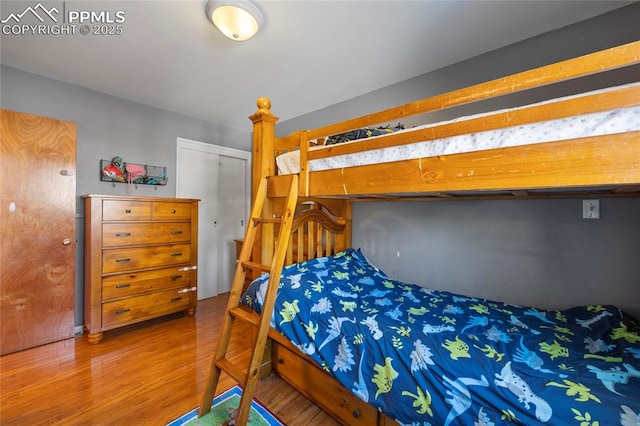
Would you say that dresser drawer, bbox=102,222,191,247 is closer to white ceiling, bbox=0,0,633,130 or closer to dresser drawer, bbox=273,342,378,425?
white ceiling, bbox=0,0,633,130

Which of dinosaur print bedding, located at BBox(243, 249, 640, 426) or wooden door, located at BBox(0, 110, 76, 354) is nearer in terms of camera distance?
dinosaur print bedding, located at BBox(243, 249, 640, 426)

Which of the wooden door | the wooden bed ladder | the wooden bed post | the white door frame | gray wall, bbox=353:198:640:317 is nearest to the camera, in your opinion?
the wooden bed ladder

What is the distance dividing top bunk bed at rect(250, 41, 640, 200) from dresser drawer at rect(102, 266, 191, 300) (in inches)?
83.2

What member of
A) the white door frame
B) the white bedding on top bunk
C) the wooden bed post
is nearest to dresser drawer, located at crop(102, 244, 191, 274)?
the white door frame

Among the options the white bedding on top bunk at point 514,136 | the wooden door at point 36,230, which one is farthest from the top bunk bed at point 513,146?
the wooden door at point 36,230

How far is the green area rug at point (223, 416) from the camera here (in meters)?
1.43

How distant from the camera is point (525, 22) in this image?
1.68 meters

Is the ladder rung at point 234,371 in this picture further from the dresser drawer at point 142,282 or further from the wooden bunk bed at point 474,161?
the dresser drawer at point 142,282

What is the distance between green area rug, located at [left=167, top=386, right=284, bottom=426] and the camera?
1434 millimetres

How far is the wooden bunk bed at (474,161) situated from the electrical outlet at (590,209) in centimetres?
6

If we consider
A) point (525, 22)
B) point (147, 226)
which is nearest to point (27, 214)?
point (147, 226)

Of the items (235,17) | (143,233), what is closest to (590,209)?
(235,17)

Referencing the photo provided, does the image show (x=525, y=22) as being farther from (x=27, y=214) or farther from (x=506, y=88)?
(x=27, y=214)

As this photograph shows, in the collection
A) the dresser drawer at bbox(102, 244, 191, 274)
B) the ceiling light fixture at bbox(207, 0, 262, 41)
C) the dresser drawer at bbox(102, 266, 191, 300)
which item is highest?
the ceiling light fixture at bbox(207, 0, 262, 41)
